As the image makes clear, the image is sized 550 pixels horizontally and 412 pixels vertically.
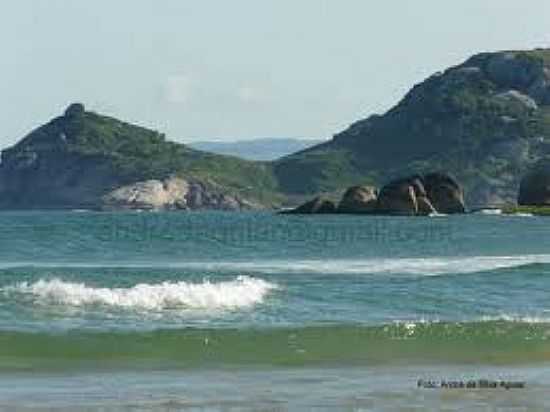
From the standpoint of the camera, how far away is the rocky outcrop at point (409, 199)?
561 feet

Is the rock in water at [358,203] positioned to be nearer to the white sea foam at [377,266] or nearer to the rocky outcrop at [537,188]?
the rocky outcrop at [537,188]

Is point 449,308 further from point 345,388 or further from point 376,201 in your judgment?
point 376,201

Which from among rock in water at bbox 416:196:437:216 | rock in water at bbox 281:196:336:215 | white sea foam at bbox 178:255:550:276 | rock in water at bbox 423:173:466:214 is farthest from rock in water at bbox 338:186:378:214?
white sea foam at bbox 178:255:550:276

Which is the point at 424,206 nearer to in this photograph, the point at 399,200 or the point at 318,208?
the point at 399,200

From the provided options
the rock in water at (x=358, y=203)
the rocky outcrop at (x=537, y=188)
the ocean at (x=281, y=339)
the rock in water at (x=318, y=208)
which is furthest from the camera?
the rocky outcrop at (x=537, y=188)

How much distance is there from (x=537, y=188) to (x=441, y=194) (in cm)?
2075

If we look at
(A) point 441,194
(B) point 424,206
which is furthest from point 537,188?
(B) point 424,206

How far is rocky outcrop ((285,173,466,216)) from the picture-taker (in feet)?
561

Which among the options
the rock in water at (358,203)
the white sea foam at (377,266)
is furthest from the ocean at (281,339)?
the rock in water at (358,203)

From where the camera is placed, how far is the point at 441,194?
18100 centimetres

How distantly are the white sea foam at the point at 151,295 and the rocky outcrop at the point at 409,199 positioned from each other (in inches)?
5095

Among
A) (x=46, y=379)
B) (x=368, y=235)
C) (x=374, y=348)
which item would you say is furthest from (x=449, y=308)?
(x=368, y=235)

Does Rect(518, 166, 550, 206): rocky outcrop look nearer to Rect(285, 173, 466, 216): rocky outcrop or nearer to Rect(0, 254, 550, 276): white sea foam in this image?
Rect(285, 173, 466, 216): rocky outcrop

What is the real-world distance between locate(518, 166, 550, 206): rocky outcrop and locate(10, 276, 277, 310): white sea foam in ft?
506
